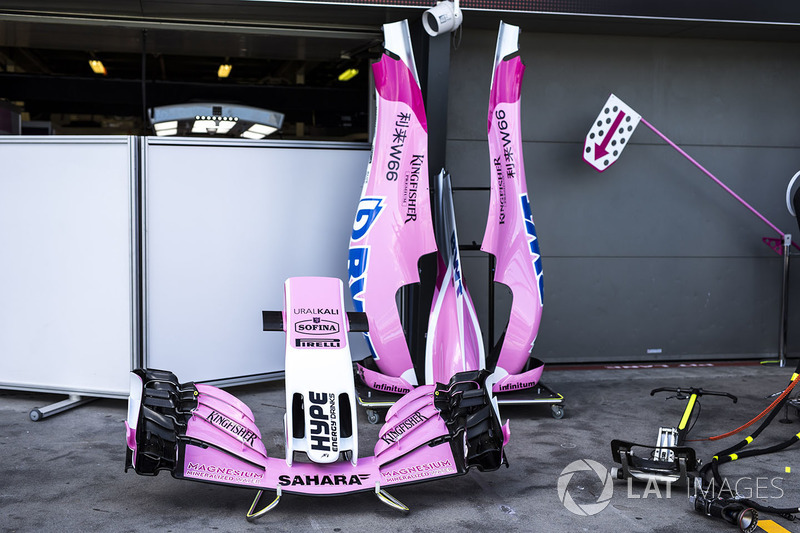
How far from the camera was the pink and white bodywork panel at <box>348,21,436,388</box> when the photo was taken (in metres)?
5.04

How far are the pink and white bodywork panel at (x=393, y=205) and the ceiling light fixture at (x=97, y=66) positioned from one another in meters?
2.26

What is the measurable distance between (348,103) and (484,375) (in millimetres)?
3276

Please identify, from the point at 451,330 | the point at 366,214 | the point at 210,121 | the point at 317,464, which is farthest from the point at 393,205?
the point at 317,464

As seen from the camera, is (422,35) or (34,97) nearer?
(422,35)

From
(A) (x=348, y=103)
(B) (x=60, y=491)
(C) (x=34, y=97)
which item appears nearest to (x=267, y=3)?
(A) (x=348, y=103)

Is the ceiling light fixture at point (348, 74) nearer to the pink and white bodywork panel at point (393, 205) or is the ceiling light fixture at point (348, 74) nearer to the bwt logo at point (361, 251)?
the pink and white bodywork panel at point (393, 205)

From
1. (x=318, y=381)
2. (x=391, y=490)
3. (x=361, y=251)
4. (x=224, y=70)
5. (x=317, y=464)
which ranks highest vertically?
(x=224, y=70)

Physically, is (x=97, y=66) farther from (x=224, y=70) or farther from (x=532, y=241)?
(x=532, y=241)

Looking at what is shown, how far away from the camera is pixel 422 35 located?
561 cm

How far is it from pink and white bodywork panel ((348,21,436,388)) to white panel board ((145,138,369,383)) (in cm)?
65

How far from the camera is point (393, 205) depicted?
16.7 feet

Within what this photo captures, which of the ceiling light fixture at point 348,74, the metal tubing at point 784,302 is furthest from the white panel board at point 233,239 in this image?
the metal tubing at point 784,302

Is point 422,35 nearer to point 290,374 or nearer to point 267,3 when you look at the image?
point 267,3

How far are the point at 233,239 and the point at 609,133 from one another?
2.90 metres
